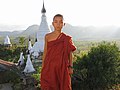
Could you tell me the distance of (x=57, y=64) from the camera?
5.76 meters

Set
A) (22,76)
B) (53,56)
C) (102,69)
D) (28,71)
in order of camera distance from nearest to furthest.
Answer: (53,56), (102,69), (22,76), (28,71)

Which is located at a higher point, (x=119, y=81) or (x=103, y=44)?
(x=103, y=44)

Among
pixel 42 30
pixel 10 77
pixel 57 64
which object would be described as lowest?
pixel 10 77

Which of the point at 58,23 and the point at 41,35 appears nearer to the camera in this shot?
the point at 58,23

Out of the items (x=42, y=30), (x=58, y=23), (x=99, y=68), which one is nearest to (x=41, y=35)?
(x=42, y=30)

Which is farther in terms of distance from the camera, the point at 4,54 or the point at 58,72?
the point at 4,54

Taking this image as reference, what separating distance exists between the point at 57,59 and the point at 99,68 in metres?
10.1

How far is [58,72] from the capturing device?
581 centimetres

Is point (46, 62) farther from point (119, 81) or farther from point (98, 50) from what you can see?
point (119, 81)

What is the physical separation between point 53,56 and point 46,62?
19 centimetres

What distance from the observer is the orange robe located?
18.8 feet

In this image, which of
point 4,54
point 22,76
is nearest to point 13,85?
point 22,76

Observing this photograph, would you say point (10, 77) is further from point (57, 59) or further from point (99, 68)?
point (57, 59)

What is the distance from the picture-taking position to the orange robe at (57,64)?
573 centimetres
